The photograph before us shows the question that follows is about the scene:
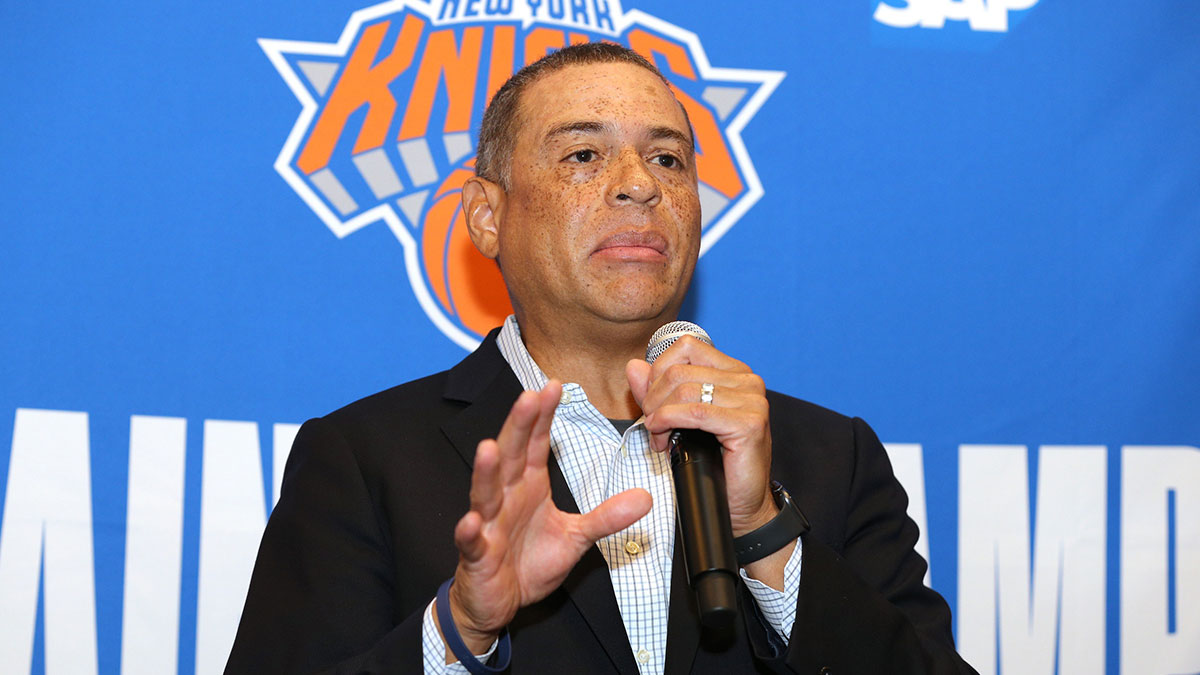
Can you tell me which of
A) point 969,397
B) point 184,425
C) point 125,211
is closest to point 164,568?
point 184,425

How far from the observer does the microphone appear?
45.0 inches

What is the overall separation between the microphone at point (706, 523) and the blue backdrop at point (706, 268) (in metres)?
1.28

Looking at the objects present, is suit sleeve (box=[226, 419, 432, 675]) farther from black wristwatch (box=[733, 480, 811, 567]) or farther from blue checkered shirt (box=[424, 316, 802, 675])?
black wristwatch (box=[733, 480, 811, 567])

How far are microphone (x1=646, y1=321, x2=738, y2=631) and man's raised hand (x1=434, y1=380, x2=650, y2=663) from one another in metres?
0.06

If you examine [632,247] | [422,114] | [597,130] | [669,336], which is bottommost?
[669,336]

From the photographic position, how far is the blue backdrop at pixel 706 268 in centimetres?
231

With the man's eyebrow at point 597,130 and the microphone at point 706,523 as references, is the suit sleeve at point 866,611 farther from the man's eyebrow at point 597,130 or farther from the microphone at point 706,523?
the man's eyebrow at point 597,130

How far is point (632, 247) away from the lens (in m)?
1.86

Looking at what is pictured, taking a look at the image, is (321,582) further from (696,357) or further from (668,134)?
(668,134)

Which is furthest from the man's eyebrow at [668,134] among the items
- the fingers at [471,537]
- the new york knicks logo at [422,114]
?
the fingers at [471,537]

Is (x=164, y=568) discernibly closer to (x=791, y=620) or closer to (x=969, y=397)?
(x=791, y=620)

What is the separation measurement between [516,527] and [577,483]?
48 centimetres

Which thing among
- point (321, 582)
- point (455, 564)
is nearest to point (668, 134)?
point (455, 564)

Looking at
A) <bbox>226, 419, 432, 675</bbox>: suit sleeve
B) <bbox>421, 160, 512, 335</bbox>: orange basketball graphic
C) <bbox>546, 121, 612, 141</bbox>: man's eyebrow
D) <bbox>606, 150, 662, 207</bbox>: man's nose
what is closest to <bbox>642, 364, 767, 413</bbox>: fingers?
<bbox>226, 419, 432, 675</bbox>: suit sleeve
